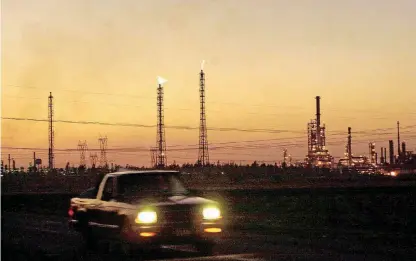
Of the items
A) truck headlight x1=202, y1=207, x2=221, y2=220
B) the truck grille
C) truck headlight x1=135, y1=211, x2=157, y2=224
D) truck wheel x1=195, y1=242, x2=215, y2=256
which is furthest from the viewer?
truck wheel x1=195, y1=242, x2=215, y2=256

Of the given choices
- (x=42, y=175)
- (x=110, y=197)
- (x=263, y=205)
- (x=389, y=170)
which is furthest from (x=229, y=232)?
(x=389, y=170)

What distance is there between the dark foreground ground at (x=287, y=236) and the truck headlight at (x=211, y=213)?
2.76ft

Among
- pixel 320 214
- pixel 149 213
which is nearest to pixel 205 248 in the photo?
pixel 149 213

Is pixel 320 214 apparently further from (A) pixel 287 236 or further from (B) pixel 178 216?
(B) pixel 178 216

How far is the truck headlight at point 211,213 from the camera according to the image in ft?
52.3

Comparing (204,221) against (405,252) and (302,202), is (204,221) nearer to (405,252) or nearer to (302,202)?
(405,252)

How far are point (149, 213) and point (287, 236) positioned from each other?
6.75 metres

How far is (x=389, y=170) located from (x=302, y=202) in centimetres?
13893

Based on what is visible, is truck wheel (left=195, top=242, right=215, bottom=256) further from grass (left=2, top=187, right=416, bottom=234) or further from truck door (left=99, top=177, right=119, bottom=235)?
grass (left=2, top=187, right=416, bottom=234)

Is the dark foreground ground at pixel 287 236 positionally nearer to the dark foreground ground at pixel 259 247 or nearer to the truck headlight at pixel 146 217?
the dark foreground ground at pixel 259 247

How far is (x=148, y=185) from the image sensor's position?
55.6 feet

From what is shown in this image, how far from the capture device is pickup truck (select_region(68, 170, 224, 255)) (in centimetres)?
1540

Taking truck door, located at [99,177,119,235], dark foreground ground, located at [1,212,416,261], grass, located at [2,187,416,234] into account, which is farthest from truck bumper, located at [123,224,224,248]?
grass, located at [2,187,416,234]

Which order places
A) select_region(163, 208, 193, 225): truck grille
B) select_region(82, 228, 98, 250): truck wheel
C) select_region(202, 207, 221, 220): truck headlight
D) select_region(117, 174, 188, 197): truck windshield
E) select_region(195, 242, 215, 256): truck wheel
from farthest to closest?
select_region(82, 228, 98, 250): truck wheel < select_region(117, 174, 188, 197): truck windshield < select_region(195, 242, 215, 256): truck wheel < select_region(202, 207, 221, 220): truck headlight < select_region(163, 208, 193, 225): truck grille
